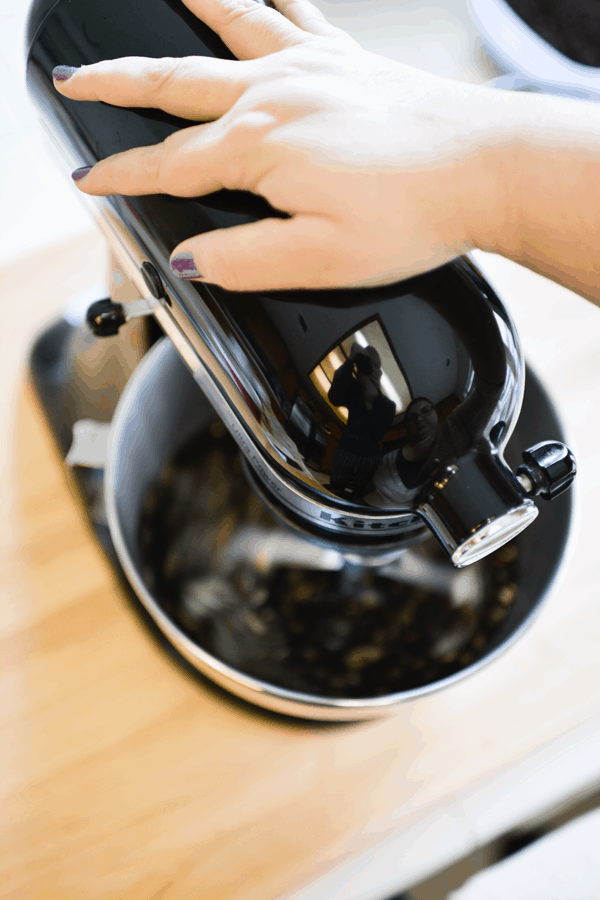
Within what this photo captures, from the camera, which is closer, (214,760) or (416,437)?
(416,437)

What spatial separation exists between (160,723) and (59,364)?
29 cm

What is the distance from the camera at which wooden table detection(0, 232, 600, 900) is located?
375 millimetres

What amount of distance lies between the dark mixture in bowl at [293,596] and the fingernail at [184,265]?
200mm

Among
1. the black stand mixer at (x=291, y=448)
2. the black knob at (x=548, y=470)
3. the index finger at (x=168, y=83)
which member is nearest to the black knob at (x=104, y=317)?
the black stand mixer at (x=291, y=448)

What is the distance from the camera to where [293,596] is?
0.45m

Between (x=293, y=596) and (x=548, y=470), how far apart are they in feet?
0.72

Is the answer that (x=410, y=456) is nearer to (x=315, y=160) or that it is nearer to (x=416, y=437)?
(x=416, y=437)

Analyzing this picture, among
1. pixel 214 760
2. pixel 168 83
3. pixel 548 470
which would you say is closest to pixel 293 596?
pixel 214 760

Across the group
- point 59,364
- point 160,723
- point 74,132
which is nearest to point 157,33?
point 74,132

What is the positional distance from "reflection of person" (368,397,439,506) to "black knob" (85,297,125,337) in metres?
0.20

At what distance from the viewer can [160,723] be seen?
403 mm

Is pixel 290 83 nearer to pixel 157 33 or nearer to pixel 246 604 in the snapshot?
pixel 157 33

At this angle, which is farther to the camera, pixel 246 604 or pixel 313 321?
pixel 246 604

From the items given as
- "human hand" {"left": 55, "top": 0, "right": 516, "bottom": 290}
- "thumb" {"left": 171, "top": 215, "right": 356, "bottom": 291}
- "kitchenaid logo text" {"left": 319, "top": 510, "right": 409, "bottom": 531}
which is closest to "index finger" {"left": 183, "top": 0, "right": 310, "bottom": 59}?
"human hand" {"left": 55, "top": 0, "right": 516, "bottom": 290}
